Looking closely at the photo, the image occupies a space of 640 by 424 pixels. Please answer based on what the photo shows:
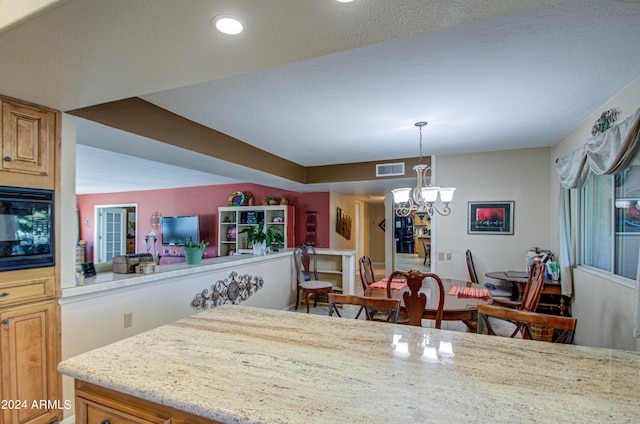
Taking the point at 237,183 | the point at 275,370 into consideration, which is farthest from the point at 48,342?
the point at 237,183

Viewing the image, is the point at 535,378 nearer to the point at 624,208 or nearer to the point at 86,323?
the point at 624,208

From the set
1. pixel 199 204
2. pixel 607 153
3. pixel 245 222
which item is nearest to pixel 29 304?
pixel 607 153

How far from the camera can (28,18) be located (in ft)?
3.65

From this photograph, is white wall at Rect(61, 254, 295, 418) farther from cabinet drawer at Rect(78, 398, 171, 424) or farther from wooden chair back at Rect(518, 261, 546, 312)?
wooden chair back at Rect(518, 261, 546, 312)

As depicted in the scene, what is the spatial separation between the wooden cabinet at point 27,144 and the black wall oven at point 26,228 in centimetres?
7

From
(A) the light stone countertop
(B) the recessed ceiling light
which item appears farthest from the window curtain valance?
(B) the recessed ceiling light

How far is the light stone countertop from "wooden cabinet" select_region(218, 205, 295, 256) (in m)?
4.86

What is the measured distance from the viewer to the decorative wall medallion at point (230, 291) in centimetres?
327

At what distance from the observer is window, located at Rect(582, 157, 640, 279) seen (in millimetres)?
2346

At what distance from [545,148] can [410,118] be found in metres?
2.40

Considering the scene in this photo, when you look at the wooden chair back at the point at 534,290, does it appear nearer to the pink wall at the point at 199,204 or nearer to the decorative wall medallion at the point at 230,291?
the decorative wall medallion at the point at 230,291

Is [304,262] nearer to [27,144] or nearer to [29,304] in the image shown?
A: [29,304]

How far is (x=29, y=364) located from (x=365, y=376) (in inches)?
85.2

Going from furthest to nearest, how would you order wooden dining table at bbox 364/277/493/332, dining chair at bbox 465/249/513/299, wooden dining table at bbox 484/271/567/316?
dining chair at bbox 465/249/513/299 → wooden dining table at bbox 484/271/567/316 → wooden dining table at bbox 364/277/493/332
